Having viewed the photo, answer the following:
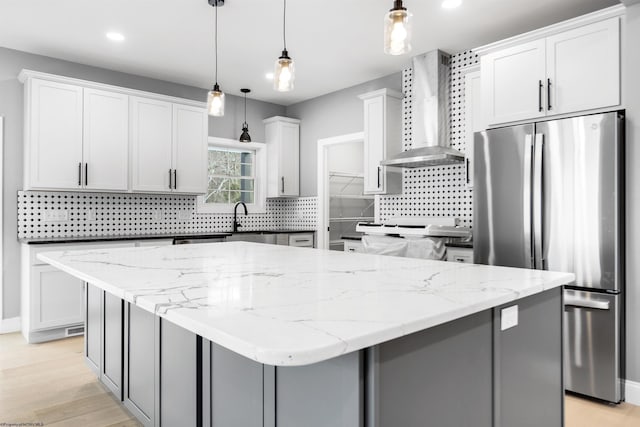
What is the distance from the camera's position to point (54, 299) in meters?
3.70

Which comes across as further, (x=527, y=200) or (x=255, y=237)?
(x=255, y=237)

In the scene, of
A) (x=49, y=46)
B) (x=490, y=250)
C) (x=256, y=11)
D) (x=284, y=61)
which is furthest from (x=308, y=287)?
(x=49, y=46)

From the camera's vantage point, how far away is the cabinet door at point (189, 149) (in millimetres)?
4648

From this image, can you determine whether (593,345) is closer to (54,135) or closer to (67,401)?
(67,401)

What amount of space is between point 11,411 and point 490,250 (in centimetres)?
311

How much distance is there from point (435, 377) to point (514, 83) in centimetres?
262

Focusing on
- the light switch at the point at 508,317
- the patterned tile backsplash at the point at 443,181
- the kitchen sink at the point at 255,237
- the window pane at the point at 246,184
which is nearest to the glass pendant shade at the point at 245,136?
the window pane at the point at 246,184

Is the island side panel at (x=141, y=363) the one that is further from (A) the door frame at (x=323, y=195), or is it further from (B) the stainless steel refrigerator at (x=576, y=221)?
(A) the door frame at (x=323, y=195)

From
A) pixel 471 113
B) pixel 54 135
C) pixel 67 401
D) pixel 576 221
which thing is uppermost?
pixel 471 113

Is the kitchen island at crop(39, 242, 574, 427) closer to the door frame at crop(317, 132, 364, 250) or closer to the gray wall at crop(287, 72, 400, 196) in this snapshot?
the gray wall at crop(287, 72, 400, 196)

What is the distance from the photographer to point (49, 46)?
3910 mm

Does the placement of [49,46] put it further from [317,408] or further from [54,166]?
[317,408]

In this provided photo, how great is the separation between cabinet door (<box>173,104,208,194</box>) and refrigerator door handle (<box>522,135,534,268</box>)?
3319 mm

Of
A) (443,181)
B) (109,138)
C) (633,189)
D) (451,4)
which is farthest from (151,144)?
(633,189)
